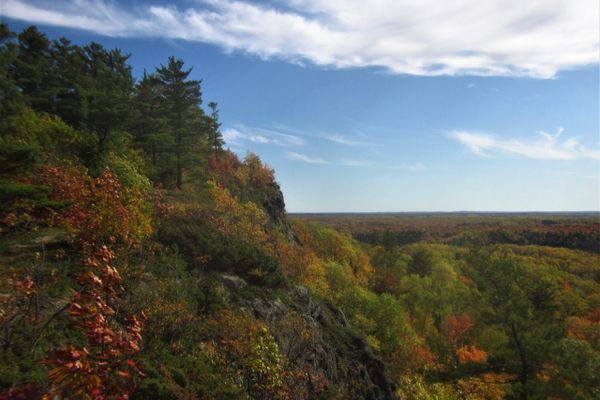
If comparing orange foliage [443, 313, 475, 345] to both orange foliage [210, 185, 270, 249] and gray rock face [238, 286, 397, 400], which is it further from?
orange foliage [210, 185, 270, 249]

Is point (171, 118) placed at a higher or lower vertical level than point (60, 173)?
higher

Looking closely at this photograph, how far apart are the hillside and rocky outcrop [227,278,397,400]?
96 millimetres

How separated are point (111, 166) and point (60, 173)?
3.51 metres

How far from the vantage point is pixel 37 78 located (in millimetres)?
20312

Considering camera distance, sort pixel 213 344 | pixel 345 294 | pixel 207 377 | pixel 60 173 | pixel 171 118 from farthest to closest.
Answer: pixel 345 294 < pixel 171 118 < pixel 60 173 < pixel 213 344 < pixel 207 377

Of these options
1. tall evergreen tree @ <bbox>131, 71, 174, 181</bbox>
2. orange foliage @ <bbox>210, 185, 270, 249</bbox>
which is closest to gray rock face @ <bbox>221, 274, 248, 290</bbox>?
orange foliage @ <bbox>210, 185, 270, 249</bbox>

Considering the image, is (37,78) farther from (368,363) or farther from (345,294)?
(345,294)

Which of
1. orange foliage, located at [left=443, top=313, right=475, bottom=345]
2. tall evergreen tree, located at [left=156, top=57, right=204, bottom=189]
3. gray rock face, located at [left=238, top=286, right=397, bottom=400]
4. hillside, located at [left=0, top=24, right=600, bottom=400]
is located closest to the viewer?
hillside, located at [left=0, top=24, right=600, bottom=400]

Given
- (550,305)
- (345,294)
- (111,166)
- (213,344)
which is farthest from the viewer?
(345,294)

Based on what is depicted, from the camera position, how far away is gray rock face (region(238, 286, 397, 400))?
13469mm

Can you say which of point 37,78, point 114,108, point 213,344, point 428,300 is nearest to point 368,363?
point 213,344

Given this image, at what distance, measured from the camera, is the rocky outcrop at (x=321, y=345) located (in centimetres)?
1347

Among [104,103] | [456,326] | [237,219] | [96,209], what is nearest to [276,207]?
[237,219]

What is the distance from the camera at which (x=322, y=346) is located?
15.8m
